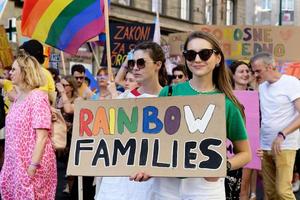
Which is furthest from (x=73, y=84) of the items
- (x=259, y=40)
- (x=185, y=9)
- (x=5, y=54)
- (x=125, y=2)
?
(x=185, y=9)

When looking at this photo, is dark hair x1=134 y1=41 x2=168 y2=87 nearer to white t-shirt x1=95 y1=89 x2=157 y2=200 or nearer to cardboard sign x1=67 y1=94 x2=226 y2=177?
white t-shirt x1=95 y1=89 x2=157 y2=200

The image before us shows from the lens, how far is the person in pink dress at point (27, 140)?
4.40 meters

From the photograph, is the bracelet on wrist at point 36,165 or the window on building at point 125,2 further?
the window on building at point 125,2

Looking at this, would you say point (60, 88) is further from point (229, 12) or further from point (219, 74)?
point (229, 12)

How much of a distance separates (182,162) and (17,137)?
1714 millimetres

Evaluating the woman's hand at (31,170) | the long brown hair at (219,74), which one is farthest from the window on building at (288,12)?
the long brown hair at (219,74)

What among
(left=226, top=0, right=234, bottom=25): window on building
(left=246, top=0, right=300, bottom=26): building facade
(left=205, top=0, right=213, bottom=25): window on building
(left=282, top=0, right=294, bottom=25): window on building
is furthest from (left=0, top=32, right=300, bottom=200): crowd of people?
(left=282, top=0, right=294, bottom=25): window on building

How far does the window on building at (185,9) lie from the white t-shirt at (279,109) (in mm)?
25023

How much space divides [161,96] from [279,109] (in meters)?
2.77

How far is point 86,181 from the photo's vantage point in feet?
22.9

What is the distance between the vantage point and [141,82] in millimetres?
4031

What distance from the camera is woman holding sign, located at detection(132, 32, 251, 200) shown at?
3.16m

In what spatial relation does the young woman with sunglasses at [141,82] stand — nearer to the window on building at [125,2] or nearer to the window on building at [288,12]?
the window on building at [125,2]

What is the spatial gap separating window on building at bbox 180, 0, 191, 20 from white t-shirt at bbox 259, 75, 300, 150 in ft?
82.1
